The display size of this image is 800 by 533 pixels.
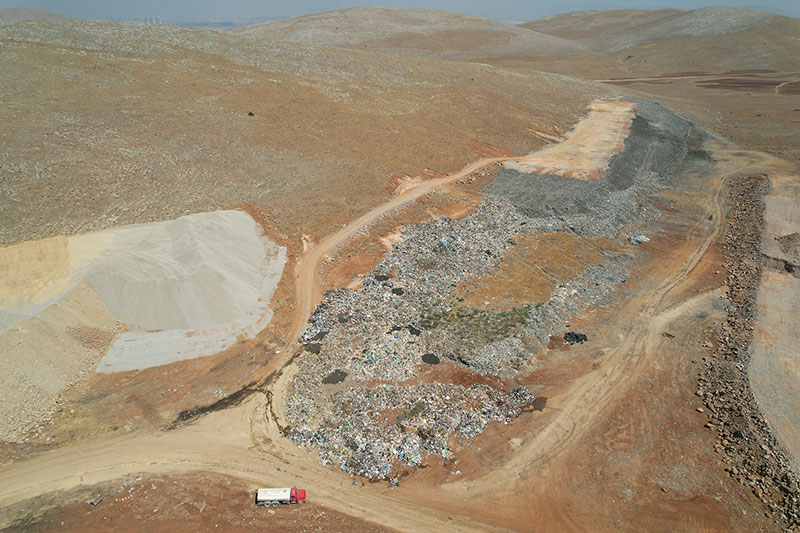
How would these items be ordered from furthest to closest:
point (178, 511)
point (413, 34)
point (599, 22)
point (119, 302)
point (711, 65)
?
point (599, 22), point (413, 34), point (711, 65), point (119, 302), point (178, 511)

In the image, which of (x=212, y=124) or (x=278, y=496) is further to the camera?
(x=212, y=124)

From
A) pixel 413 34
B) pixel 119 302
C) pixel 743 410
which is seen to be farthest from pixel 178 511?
pixel 413 34

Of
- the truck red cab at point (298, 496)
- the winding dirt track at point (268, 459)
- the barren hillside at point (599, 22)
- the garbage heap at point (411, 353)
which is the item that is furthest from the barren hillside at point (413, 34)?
the truck red cab at point (298, 496)

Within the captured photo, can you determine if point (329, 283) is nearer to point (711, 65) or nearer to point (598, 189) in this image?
point (598, 189)

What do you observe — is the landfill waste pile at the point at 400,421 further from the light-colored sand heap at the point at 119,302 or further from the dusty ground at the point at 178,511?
the light-colored sand heap at the point at 119,302

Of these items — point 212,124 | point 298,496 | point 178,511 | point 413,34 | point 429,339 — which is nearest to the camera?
point 178,511

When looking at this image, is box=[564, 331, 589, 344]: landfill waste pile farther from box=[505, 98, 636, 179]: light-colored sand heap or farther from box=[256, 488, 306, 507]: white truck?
box=[505, 98, 636, 179]: light-colored sand heap
